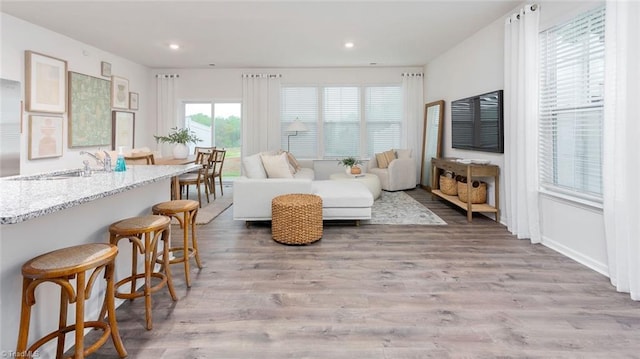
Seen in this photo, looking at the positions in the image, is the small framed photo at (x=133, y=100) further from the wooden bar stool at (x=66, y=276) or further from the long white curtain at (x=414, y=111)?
the wooden bar stool at (x=66, y=276)

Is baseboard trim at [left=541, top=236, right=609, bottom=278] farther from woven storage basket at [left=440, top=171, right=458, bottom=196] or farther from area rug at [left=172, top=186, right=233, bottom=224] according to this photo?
area rug at [left=172, top=186, right=233, bottom=224]

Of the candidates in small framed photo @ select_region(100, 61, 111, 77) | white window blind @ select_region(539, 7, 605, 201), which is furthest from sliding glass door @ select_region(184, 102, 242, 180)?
white window blind @ select_region(539, 7, 605, 201)

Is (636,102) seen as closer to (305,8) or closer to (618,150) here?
(618,150)

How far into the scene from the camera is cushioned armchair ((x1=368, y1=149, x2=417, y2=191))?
688 cm

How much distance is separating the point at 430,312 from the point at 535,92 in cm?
278

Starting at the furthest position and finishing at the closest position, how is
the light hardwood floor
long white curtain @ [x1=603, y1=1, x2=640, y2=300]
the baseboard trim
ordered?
the baseboard trim → long white curtain @ [x1=603, y1=1, x2=640, y2=300] → the light hardwood floor

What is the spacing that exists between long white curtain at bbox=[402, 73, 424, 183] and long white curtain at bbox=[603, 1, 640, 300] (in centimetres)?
488

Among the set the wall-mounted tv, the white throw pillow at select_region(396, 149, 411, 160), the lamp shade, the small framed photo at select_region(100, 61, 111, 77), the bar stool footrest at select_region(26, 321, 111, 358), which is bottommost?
the bar stool footrest at select_region(26, 321, 111, 358)

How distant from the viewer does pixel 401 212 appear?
5.08 m

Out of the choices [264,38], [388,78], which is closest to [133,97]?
[264,38]

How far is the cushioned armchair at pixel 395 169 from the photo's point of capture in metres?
6.88

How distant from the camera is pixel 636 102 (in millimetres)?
2385

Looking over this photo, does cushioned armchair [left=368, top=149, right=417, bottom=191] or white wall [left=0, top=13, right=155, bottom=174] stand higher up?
white wall [left=0, top=13, right=155, bottom=174]

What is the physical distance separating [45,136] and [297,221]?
13.7 ft
